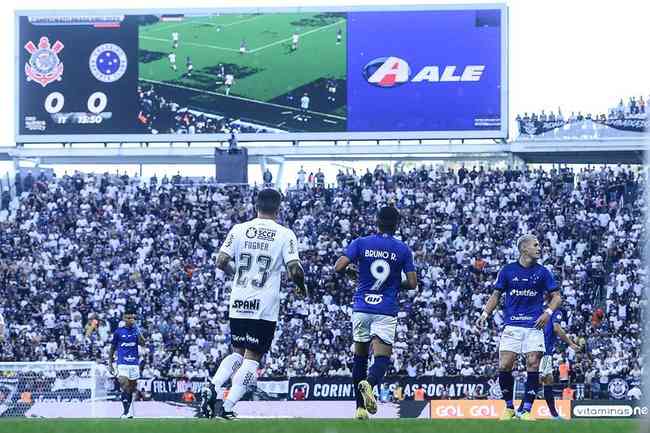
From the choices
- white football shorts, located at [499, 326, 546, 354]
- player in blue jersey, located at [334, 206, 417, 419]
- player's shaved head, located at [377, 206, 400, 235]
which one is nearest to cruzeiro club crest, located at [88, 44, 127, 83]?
white football shorts, located at [499, 326, 546, 354]

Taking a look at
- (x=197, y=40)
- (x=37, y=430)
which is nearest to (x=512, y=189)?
(x=197, y=40)

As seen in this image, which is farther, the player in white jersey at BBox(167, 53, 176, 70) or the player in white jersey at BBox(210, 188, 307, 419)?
the player in white jersey at BBox(167, 53, 176, 70)

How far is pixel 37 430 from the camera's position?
431 inches

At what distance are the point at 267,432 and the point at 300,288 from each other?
3.32 metres

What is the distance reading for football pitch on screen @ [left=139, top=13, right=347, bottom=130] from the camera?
49.1 metres

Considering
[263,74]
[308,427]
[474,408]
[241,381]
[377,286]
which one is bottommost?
[474,408]

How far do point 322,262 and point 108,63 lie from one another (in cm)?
1314

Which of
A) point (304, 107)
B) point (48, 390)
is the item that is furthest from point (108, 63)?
point (48, 390)

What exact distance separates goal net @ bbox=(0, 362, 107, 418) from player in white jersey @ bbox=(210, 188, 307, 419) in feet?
51.6

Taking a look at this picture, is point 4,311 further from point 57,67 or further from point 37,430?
point 37,430

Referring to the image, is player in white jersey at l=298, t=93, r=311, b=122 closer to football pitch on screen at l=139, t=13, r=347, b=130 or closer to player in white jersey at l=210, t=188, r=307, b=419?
football pitch on screen at l=139, t=13, r=347, b=130

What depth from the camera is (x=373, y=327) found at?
15.4 m

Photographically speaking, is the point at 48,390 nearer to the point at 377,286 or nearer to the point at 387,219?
the point at 377,286

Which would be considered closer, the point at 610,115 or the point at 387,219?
the point at 387,219
